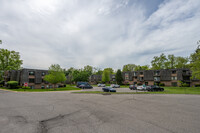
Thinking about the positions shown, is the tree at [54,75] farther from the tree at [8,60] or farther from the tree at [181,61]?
the tree at [181,61]

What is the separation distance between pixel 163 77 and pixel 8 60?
70849 mm

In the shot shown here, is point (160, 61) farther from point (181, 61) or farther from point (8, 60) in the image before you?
point (8, 60)

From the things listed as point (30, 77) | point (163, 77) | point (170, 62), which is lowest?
point (163, 77)

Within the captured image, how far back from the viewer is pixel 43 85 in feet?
131

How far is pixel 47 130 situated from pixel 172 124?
6433 millimetres

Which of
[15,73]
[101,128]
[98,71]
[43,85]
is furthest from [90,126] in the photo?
[98,71]

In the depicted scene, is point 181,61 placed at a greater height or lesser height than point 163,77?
greater

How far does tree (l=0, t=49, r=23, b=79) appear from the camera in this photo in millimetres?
42594

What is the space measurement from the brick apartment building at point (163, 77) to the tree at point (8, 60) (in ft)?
182

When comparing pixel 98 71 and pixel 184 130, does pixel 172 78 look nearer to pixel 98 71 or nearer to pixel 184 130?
pixel 184 130

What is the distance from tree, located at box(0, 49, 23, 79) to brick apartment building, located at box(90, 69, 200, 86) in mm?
55587

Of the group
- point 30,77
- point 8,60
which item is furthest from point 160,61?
point 8,60

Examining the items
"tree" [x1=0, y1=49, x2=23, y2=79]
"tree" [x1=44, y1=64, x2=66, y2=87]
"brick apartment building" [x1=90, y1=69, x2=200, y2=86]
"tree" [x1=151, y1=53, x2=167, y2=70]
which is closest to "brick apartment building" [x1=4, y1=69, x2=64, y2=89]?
"tree" [x1=0, y1=49, x2=23, y2=79]

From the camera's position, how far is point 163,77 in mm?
45312
